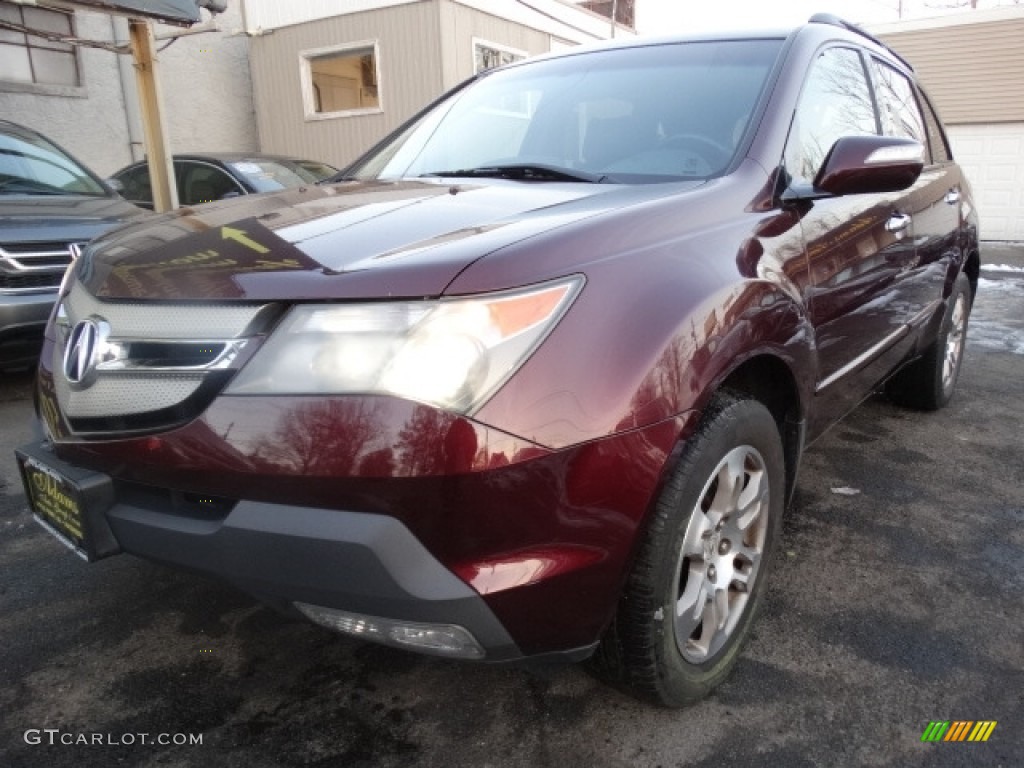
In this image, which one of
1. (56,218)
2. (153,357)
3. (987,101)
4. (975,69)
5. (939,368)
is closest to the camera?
(153,357)

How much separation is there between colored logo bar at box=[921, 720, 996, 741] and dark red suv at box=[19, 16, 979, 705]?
47 cm

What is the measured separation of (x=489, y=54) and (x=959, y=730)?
39.2 feet

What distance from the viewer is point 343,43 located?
11.7m

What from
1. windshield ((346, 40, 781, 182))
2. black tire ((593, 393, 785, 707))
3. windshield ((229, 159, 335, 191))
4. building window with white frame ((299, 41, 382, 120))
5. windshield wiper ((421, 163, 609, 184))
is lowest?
black tire ((593, 393, 785, 707))

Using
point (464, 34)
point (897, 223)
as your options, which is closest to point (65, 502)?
point (897, 223)

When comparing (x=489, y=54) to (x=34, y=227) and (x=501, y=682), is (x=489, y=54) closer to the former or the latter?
(x=34, y=227)

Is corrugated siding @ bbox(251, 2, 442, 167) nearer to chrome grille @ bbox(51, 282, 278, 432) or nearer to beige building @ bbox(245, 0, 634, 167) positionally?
beige building @ bbox(245, 0, 634, 167)

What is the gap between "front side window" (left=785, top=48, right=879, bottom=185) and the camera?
7.71 ft

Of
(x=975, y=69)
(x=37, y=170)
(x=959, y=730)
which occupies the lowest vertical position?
(x=959, y=730)

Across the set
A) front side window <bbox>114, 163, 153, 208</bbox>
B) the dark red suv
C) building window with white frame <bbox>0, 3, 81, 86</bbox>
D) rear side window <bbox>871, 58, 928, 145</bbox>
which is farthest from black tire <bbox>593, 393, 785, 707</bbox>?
building window with white frame <bbox>0, 3, 81, 86</bbox>

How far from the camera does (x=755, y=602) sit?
2.10 metres

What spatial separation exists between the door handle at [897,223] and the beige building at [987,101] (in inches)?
554

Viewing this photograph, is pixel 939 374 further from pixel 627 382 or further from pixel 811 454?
pixel 627 382

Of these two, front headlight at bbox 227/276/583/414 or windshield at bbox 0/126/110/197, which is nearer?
front headlight at bbox 227/276/583/414
